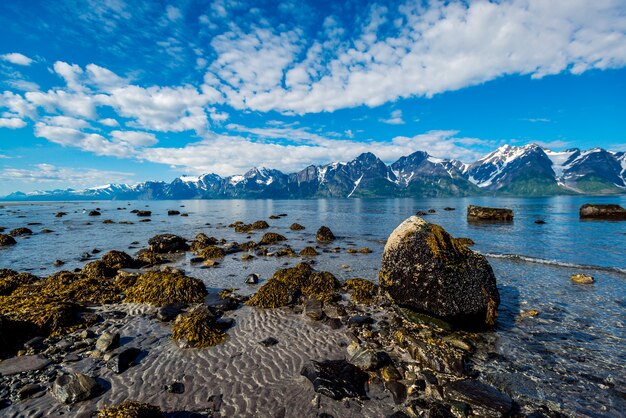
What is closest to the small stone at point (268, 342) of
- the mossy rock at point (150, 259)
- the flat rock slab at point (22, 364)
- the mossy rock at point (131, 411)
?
the mossy rock at point (131, 411)

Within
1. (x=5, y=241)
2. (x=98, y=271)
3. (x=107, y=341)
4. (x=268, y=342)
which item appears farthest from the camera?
(x=5, y=241)

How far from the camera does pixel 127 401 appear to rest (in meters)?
6.89

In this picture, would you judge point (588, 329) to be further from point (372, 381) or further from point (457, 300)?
point (372, 381)

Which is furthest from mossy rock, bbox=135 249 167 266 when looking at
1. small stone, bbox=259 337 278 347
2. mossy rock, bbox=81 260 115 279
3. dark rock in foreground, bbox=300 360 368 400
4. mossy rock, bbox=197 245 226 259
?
dark rock in foreground, bbox=300 360 368 400

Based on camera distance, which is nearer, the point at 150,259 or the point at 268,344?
the point at 268,344

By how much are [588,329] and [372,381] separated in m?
9.22

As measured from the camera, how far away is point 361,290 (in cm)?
1488

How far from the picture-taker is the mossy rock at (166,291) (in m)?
13.9

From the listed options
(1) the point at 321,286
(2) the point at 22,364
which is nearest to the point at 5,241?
(2) the point at 22,364

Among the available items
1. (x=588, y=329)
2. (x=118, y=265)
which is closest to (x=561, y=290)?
(x=588, y=329)

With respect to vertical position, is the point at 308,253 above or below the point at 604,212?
below

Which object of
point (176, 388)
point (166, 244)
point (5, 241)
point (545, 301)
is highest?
point (166, 244)

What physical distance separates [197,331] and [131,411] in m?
4.04

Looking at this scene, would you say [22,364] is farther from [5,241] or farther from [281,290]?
[5,241]
